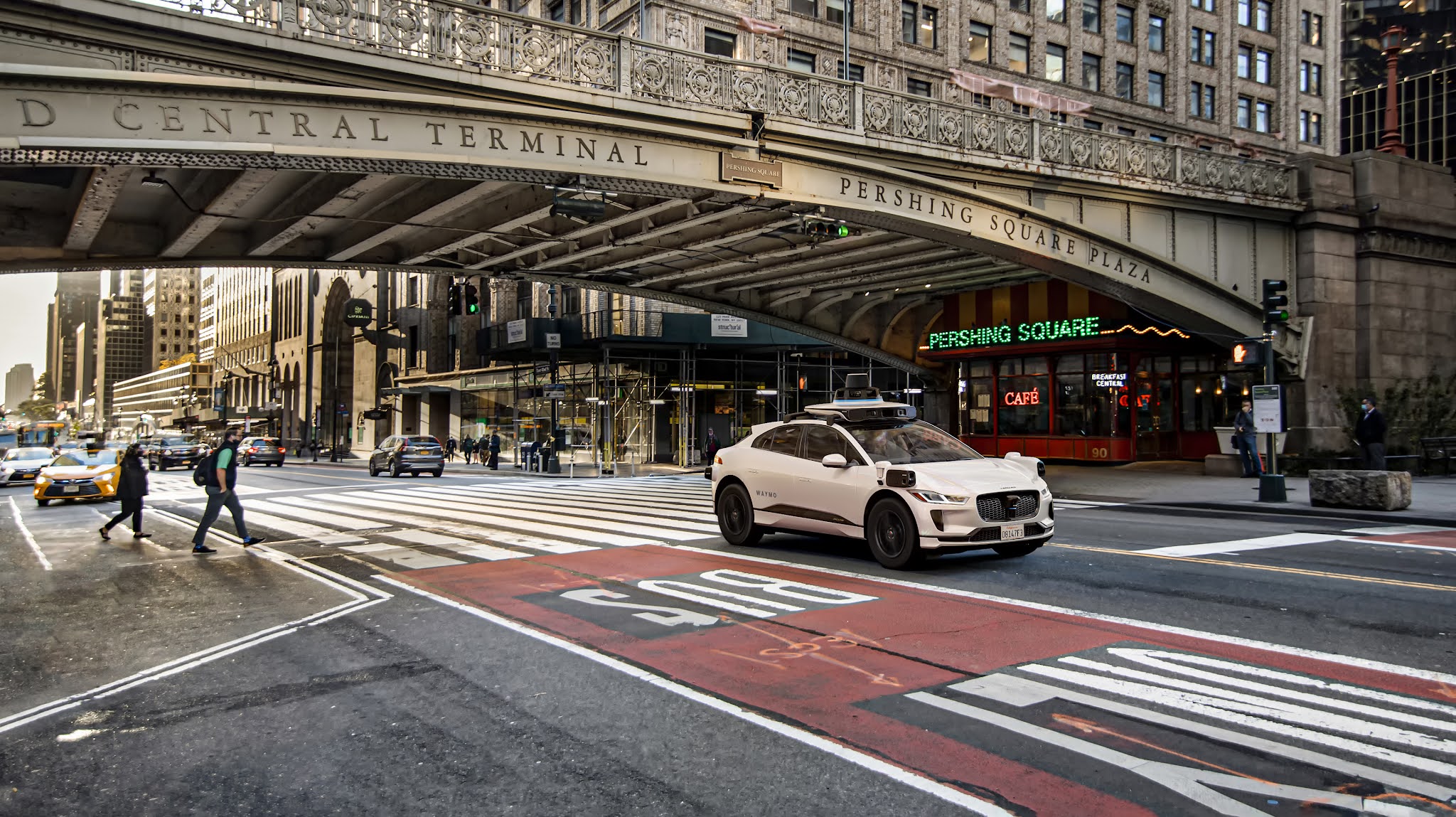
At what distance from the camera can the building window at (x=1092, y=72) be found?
A: 44031 millimetres

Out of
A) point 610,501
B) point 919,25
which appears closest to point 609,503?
point 610,501

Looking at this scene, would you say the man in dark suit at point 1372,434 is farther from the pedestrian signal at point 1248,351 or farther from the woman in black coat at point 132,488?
the woman in black coat at point 132,488

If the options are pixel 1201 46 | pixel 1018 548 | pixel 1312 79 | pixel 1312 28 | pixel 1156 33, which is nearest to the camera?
pixel 1018 548

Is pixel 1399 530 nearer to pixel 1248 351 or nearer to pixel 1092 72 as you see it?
pixel 1248 351

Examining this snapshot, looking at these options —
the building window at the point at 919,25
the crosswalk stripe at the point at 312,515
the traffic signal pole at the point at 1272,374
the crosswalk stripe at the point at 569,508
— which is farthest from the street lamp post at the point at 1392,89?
the crosswalk stripe at the point at 312,515

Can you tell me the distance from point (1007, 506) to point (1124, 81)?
42.9m

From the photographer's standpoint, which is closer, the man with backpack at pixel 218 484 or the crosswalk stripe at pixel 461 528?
the crosswalk stripe at pixel 461 528

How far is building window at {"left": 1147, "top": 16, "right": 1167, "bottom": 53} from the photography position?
45.9 metres

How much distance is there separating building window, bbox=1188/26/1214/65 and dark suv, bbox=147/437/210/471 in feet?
173

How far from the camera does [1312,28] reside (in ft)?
175

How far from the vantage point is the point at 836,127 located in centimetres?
1759

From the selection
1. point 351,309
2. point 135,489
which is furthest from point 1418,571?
point 351,309

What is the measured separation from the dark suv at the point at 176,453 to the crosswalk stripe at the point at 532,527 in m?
31.6

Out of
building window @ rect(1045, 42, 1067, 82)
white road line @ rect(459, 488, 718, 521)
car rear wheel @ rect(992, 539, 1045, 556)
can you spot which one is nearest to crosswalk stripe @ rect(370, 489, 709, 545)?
white road line @ rect(459, 488, 718, 521)
